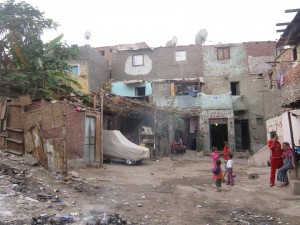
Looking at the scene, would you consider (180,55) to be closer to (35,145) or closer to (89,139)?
(89,139)

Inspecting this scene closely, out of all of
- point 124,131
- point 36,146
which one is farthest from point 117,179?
point 124,131

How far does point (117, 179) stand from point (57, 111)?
3.21m

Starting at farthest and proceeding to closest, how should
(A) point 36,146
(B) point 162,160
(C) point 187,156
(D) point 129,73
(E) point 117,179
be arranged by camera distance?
1. (D) point 129,73
2. (C) point 187,156
3. (B) point 162,160
4. (E) point 117,179
5. (A) point 36,146

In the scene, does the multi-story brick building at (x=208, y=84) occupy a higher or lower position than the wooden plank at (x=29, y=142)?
higher

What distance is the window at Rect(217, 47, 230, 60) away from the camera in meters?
25.9

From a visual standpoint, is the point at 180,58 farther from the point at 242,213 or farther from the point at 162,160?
the point at 242,213

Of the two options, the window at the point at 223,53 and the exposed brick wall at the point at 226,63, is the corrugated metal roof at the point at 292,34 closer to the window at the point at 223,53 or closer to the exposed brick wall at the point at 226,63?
the exposed brick wall at the point at 226,63

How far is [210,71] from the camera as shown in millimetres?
25922

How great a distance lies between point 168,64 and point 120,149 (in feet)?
42.1

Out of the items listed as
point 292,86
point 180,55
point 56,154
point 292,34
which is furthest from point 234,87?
point 56,154

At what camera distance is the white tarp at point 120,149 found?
52.8 ft

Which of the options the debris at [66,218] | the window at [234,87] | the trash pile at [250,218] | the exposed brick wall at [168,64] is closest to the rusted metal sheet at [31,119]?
the debris at [66,218]

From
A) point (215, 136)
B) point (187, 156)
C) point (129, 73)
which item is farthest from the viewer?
point (129, 73)

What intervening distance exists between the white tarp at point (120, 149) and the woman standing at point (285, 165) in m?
7.88
